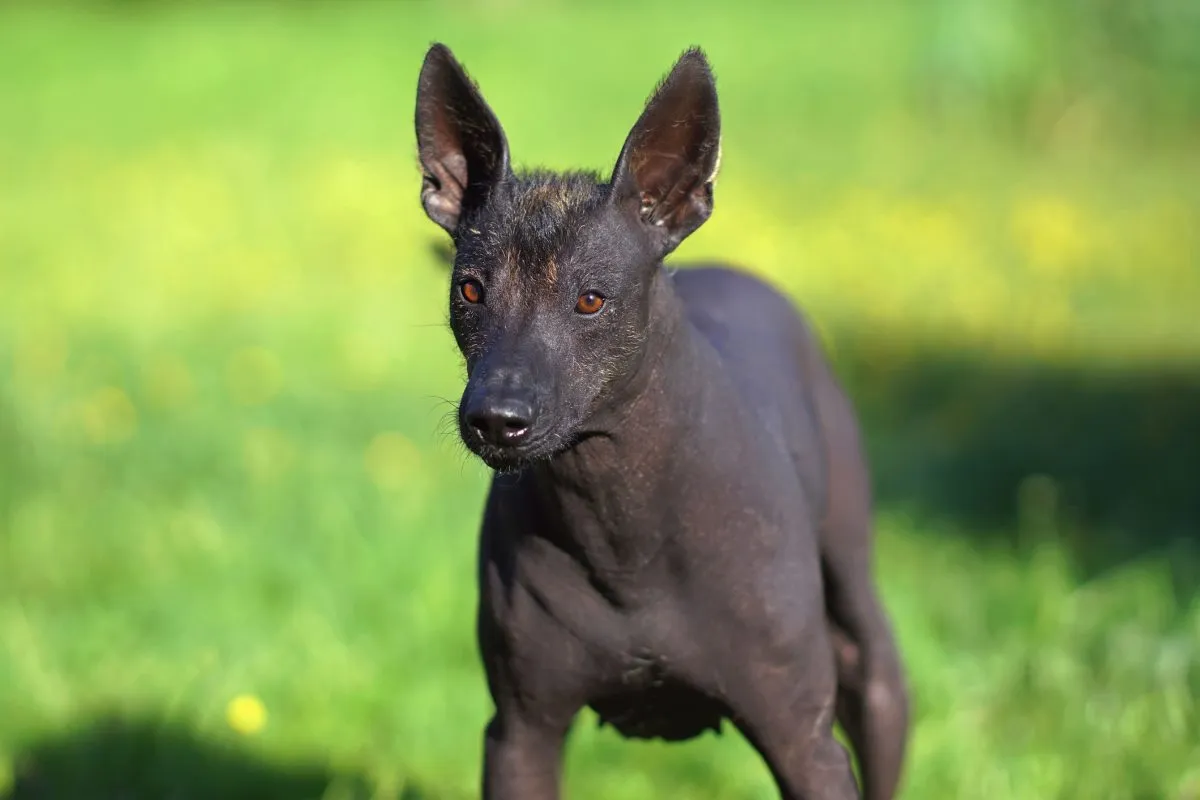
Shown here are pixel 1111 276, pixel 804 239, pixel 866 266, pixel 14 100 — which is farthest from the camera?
pixel 14 100

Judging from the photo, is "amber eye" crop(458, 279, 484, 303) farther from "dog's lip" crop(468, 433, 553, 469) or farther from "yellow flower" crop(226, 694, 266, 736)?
"yellow flower" crop(226, 694, 266, 736)

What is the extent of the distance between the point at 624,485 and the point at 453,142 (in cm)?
81

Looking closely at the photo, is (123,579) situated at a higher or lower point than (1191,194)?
lower

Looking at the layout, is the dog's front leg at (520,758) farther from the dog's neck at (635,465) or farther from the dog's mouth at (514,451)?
the dog's mouth at (514,451)

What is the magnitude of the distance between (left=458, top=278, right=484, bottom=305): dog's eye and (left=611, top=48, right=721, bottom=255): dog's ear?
318 millimetres

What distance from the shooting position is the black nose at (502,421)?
288 centimetres

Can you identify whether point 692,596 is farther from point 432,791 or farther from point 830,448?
point 432,791

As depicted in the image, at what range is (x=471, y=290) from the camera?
10.4ft

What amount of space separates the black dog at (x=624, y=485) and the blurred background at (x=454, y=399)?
0.47 metres

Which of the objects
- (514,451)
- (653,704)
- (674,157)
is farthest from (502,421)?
(653,704)

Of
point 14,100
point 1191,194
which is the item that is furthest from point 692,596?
point 14,100

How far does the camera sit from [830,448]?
4.27m

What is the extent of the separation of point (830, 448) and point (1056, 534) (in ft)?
9.30

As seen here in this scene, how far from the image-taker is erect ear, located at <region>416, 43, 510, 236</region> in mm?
3309
